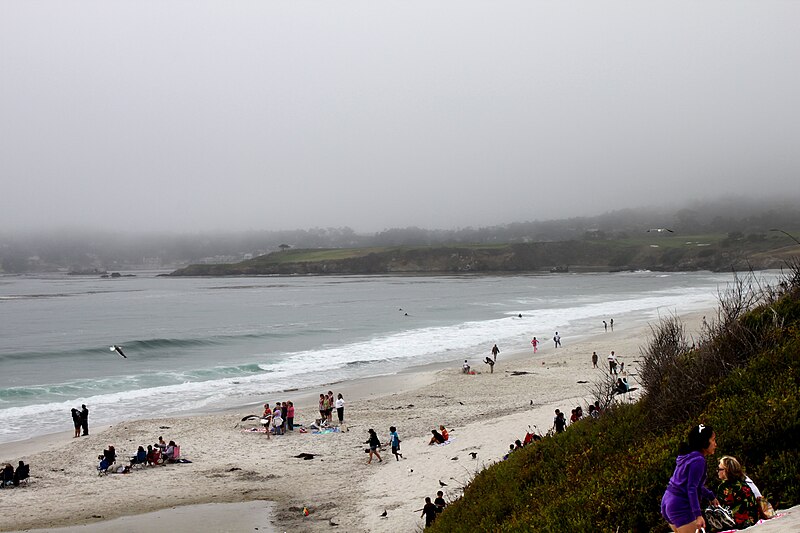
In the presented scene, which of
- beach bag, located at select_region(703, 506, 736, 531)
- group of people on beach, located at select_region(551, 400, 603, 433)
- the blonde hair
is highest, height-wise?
the blonde hair

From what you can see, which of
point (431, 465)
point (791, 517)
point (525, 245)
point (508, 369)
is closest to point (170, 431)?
point (431, 465)

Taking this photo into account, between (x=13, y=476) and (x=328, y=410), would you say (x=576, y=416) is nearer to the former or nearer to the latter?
(x=328, y=410)

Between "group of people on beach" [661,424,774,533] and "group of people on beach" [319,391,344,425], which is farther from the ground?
"group of people on beach" [661,424,774,533]

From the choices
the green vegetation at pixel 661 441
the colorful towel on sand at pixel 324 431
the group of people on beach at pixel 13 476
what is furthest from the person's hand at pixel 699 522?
the colorful towel on sand at pixel 324 431

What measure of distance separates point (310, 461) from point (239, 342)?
30.0 meters

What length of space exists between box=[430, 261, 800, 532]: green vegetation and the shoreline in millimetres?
3422

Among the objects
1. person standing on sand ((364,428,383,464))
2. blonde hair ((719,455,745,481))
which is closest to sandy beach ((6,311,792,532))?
person standing on sand ((364,428,383,464))

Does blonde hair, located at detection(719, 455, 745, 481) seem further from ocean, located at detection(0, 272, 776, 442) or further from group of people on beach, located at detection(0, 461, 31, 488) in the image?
ocean, located at detection(0, 272, 776, 442)

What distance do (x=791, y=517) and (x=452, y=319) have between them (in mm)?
50533

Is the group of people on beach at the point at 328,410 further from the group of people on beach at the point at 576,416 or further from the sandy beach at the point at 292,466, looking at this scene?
the group of people on beach at the point at 576,416

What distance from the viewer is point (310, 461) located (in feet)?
53.5

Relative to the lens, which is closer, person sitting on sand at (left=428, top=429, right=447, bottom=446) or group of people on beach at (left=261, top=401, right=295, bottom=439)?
person sitting on sand at (left=428, top=429, right=447, bottom=446)

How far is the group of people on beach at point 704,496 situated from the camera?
4465mm

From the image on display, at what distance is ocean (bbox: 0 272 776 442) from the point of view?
26859 millimetres
